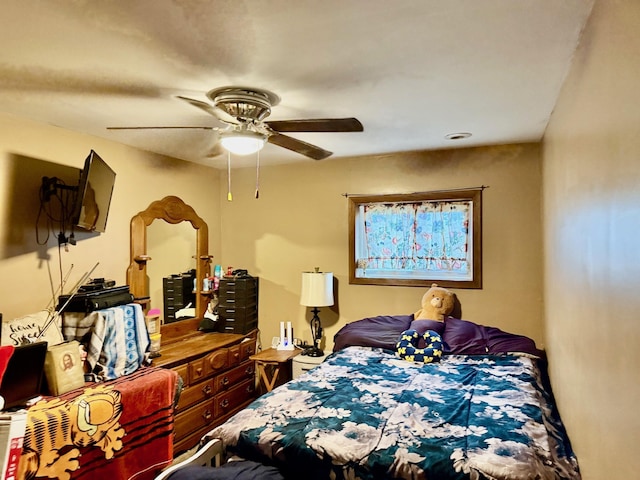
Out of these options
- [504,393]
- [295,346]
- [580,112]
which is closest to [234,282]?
[295,346]

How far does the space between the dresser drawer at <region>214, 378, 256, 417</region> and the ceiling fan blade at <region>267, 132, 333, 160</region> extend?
222 cm

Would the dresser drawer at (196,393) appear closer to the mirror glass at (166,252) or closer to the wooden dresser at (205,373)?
the wooden dresser at (205,373)

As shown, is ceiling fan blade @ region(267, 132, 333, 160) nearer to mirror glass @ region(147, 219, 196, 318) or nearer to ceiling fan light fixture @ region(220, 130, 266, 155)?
ceiling fan light fixture @ region(220, 130, 266, 155)

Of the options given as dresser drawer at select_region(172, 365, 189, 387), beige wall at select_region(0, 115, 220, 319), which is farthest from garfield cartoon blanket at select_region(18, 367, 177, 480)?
beige wall at select_region(0, 115, 220, 319)

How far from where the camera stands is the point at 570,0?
1.43m

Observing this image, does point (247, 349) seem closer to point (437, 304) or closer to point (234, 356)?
point (234, 356)

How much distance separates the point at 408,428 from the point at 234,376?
225cm

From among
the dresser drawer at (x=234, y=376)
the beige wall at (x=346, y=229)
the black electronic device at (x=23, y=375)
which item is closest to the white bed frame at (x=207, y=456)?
the black electronic device at (x=23, y=375)

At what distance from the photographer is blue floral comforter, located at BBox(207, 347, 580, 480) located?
175cm

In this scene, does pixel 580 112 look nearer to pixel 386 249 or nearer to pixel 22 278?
pixel 386 249

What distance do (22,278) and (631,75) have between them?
3152 mm

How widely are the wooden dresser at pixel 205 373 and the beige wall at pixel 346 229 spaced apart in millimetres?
498

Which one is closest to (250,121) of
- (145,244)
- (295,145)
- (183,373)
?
(295,145)

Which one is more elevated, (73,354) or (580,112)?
(580,112)
